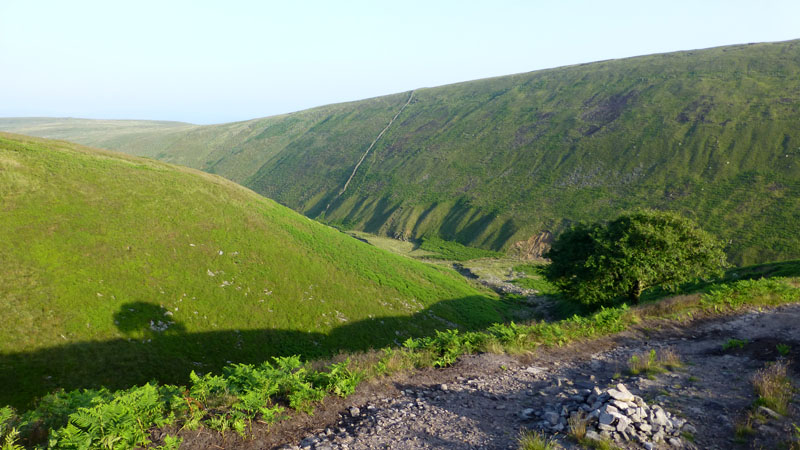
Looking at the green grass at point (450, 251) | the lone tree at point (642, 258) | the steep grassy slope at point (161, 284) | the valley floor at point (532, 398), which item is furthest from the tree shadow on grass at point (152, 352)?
the green grass at point (450, 251)

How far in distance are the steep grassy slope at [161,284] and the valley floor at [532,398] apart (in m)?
18.8

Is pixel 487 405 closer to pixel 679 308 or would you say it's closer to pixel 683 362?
pixel 683 362

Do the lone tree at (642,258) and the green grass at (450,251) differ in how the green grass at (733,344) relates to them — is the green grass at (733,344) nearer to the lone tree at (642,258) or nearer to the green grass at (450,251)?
the lone tree at (642,258)

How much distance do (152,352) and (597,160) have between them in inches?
4507

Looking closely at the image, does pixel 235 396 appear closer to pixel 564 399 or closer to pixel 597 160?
pixel 564 399

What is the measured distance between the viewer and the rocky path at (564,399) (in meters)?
8.61

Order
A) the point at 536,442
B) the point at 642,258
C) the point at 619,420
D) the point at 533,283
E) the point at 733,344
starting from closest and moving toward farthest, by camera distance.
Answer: the point at 536,442
the point at 619,420
the point at 733,344
the point at 642,258
the point at 533,283

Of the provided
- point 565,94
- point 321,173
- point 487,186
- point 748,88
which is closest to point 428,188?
point 487,186

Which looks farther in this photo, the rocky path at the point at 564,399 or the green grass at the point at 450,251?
the green grass at the point at 450,251

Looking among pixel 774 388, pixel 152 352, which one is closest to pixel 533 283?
pixel 774 388

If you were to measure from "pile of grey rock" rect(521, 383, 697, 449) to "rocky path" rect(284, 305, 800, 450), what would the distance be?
3cm

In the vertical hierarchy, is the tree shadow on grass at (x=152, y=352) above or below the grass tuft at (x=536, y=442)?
below

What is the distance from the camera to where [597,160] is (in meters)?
106

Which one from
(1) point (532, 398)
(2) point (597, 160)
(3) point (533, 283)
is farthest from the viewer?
(2) point (597, 160)
